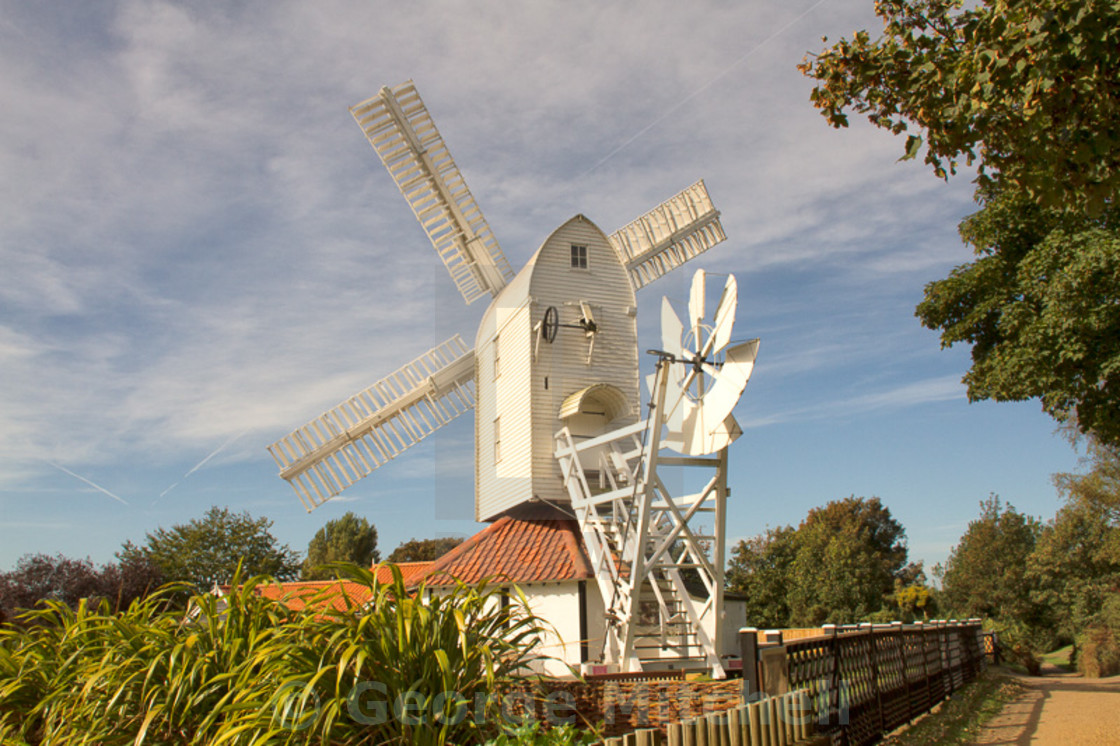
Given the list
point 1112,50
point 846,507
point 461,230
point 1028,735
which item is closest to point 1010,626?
point 846,507

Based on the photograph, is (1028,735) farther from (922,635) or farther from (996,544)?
(996,544)

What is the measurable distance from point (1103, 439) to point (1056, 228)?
3592 millimetres

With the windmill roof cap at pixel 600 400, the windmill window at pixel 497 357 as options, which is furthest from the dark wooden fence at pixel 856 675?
the windmill window at pixel 497 357

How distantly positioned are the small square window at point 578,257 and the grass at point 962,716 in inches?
381

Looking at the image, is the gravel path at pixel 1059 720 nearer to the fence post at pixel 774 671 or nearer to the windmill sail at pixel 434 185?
the fence post at pixel 774 671

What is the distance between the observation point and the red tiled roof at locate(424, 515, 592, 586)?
44.1 feet

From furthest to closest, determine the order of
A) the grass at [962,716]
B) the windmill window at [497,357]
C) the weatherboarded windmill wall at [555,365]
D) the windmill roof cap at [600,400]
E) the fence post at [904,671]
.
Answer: the windmill window at [497,357]
the weatherboarded windmill wall at [555,365]
the windmill roof cap at [600,400]
the fence post at [904,671]
the grass at [962,716]

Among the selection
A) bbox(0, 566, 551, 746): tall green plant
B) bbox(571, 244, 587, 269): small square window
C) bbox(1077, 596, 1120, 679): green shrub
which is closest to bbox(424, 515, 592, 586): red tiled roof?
bbox(571, 244, 587, 269): small square window

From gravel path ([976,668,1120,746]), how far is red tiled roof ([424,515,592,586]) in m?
6.25

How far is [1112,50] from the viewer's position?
471 cm

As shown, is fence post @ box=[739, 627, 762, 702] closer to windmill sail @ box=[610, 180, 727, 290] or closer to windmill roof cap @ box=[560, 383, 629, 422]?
windmill roof cap @ box=[560, 383, 629, 422]

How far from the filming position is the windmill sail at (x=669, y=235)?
18719 millimetres

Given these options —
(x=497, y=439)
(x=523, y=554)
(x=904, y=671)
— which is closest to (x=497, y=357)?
(x=497, y=439)

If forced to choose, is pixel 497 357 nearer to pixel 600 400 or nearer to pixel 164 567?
pixel 600 400
